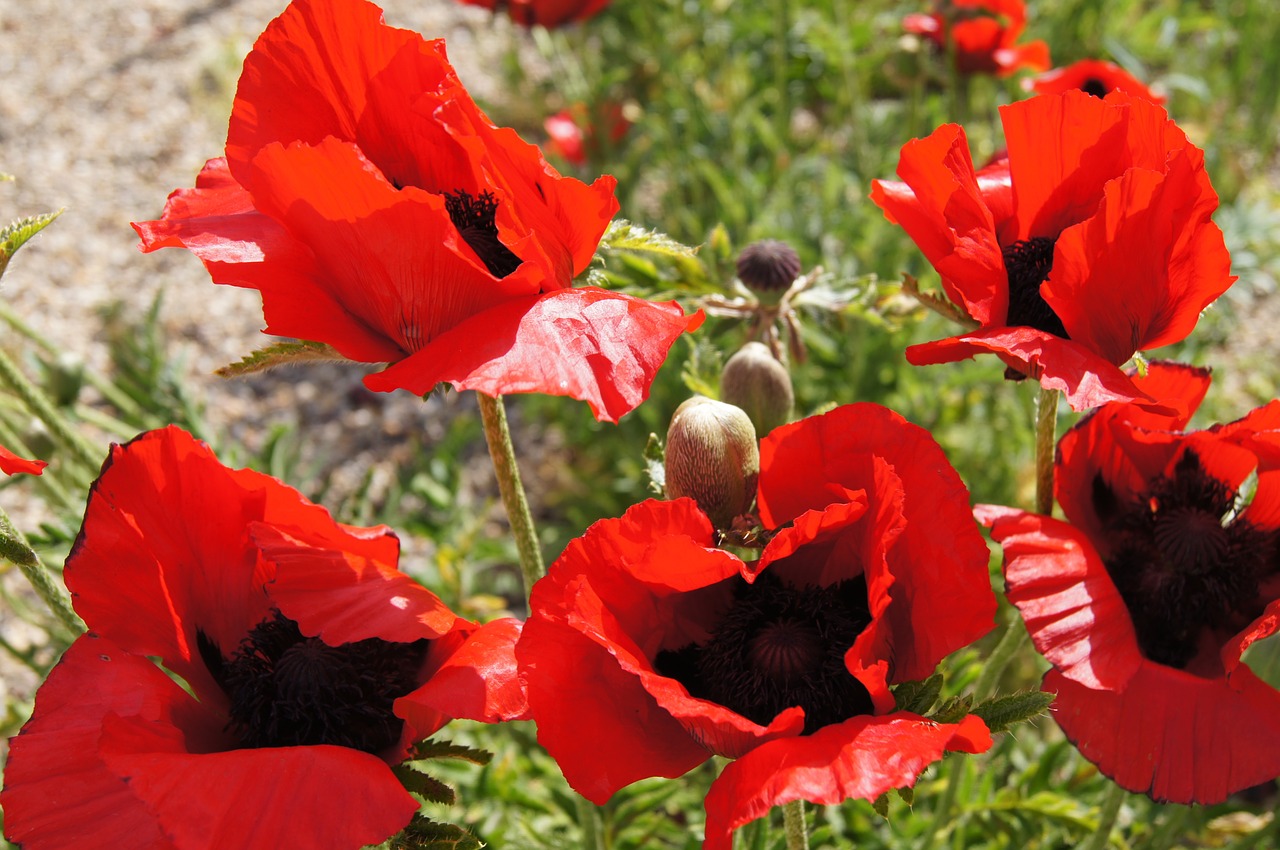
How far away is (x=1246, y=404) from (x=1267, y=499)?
2933 millimetres

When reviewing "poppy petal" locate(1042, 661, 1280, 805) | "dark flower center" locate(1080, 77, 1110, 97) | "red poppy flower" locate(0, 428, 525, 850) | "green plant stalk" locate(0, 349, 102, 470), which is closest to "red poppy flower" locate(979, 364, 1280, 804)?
"poppy petal" locate(1042, 661, 1280, 805)

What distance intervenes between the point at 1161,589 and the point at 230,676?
1.15 m

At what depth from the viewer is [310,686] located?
4.34ft

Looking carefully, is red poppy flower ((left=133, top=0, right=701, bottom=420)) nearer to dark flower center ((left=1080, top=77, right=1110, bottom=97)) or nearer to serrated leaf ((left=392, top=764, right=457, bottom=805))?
serrated leaf ((left=392, top=764, right=457, bottom=805))

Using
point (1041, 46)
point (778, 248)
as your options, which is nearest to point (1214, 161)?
point (1041, 46)

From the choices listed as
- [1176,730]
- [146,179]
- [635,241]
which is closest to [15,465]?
[635,241]

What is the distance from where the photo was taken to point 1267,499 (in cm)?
152

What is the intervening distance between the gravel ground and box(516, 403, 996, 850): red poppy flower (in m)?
2.86

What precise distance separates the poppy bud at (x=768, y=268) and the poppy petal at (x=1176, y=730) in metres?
0.79

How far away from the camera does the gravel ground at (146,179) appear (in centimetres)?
454

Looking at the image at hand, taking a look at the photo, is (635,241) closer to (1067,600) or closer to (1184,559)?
(1067,600)

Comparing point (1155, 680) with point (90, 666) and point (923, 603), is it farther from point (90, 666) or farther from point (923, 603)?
point (90, 666)

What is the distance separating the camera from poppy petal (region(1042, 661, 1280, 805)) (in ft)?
4.02

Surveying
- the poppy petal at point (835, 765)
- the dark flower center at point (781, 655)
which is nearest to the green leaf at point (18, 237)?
the dark flower center at point (781, 655)
